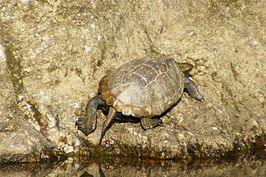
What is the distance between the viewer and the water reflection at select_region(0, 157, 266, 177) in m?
11.1

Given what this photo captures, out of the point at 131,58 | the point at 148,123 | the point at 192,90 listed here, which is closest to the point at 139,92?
the point at 148,123

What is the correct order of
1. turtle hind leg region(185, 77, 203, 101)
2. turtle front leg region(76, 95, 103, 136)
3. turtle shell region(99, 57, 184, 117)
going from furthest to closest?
turtle hind leg region(185, 77, 203, 101)
turtle front leg region(76, 95, 103, 136)
turtle shell region(99, 57, 184, 117)

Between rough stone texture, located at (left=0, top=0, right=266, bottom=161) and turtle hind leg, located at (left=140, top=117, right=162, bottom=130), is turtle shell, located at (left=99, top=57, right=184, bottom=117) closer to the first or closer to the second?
turtle hind leg, located at (left=140, top=117, right=162, bottom=130)

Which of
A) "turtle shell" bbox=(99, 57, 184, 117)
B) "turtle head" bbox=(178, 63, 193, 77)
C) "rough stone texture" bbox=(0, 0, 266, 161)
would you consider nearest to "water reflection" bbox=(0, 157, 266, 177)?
"rough stone texture" bbox=(0, 0, 266, 161)

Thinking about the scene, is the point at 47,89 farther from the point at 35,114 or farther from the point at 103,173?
the point at 103,173

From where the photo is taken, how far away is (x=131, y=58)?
13.2m

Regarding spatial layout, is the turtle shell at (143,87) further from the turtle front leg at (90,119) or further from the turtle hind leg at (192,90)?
the turtle hind leg at (192,90)

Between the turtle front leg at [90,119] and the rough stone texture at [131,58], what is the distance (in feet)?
0.38

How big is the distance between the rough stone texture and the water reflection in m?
0.21

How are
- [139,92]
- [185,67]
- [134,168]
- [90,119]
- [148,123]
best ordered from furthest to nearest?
[185,67]
[148,123]
[90,119]
[139,92]
[134,168]

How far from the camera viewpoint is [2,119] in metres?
11.8

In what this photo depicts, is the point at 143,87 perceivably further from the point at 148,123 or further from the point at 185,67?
the point at 185,67

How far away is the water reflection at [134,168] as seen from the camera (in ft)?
36.4

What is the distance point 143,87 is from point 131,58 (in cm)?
162
